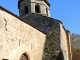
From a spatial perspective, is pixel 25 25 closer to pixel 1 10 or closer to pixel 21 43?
pixel 21 43

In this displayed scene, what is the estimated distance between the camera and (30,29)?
1138 centimetres

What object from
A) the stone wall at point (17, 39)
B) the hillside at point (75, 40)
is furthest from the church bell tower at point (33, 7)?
the hillside at point (75, 40)

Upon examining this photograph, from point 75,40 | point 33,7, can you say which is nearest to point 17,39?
point 33,7

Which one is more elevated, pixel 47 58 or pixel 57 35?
pixel 57 35

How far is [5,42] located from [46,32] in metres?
5.62

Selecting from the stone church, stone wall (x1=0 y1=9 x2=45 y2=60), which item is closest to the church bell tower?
the stone church

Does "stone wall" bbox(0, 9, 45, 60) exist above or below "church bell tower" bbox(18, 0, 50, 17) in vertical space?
below

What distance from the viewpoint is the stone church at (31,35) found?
9070 millimetres

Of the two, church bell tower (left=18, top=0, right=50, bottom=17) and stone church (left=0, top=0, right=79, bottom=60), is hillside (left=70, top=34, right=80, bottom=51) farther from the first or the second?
church bell tower (left=18, top=0, right=50, bottom=17)

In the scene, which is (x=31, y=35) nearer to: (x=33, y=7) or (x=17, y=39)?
(x=17, y=39)

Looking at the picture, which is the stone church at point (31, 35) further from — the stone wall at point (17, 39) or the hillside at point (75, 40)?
the hillside at point (75, 40)

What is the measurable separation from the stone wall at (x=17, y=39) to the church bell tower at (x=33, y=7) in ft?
13.4

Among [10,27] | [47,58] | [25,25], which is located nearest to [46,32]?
[47,58]

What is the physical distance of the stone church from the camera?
9070 millimetres
